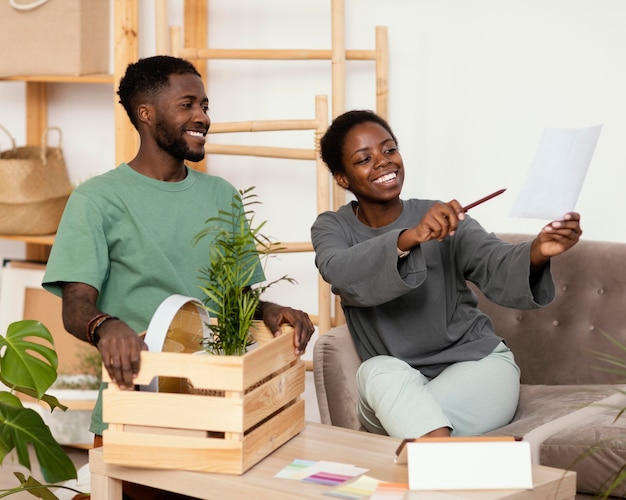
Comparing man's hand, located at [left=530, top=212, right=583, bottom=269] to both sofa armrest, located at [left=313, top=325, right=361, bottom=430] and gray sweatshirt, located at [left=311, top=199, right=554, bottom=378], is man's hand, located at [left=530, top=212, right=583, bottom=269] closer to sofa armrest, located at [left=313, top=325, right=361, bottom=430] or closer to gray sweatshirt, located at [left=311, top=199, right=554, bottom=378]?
Result: gray sweatshirt, located at [left=311, top=199, right=554, bottom=378]

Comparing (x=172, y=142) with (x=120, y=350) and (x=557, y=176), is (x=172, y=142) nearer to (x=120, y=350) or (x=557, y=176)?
(x=120, y=350)

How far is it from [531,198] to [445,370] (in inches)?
23.8

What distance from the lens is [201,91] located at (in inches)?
90.5

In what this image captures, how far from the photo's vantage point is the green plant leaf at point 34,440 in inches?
89.1

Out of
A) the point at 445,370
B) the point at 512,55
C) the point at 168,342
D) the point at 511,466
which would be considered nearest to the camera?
the point at 511,466

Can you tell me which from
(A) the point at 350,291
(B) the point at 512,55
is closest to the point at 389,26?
(B) the point at 512,55

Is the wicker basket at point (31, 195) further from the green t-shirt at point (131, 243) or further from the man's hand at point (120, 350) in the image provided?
the man's hand at point (120, 350)

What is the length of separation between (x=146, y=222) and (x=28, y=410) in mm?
530

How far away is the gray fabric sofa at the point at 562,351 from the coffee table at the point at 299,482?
0.48 metres

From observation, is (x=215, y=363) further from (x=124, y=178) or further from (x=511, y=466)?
(x=124, y=178)

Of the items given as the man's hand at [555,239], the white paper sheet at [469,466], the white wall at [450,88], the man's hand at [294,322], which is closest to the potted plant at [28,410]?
the man's hand at [294,322]

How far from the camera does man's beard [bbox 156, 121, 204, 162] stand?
2.24 m

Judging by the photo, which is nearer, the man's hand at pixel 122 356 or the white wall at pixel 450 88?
the man's hand at pixel 122 356

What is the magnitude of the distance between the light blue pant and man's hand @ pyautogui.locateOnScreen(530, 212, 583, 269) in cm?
29
